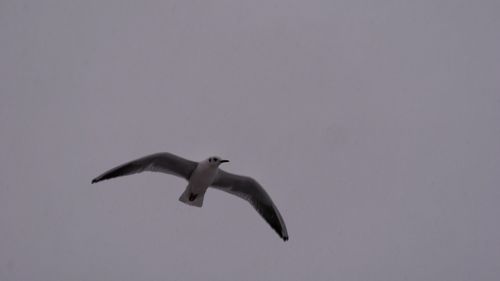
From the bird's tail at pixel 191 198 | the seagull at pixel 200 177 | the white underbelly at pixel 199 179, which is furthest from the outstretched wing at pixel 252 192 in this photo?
the bird's tail at pixel 191 198

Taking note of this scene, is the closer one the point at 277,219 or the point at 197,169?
the point at 197,169

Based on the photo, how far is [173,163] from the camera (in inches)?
423

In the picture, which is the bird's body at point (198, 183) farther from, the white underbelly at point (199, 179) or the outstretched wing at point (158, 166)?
the outstretched wing at point (158, 166)

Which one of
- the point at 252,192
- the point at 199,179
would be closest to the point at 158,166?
the point at 199,179

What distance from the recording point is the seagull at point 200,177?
10477 millimetres

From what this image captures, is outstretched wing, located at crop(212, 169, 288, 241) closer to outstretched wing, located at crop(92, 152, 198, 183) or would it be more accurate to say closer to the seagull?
the seagull

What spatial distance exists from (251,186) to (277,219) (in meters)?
0.88

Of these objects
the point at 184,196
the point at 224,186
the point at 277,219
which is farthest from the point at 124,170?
the point at 277,219

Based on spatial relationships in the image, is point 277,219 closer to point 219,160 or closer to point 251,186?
point 251,186

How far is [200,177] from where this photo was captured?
34.8 feet

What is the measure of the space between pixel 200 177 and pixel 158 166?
0.82m

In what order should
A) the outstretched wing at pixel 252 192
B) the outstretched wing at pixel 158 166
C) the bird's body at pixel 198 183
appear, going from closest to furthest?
1. the outstretched wing at pixel 158 166
2. the bird's body at pixel 198 183
3. the outstretched wing at pixel 252 192

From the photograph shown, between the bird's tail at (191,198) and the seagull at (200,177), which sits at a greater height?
the seagull at (200,177)

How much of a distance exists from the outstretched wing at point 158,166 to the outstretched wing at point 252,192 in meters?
0.61
